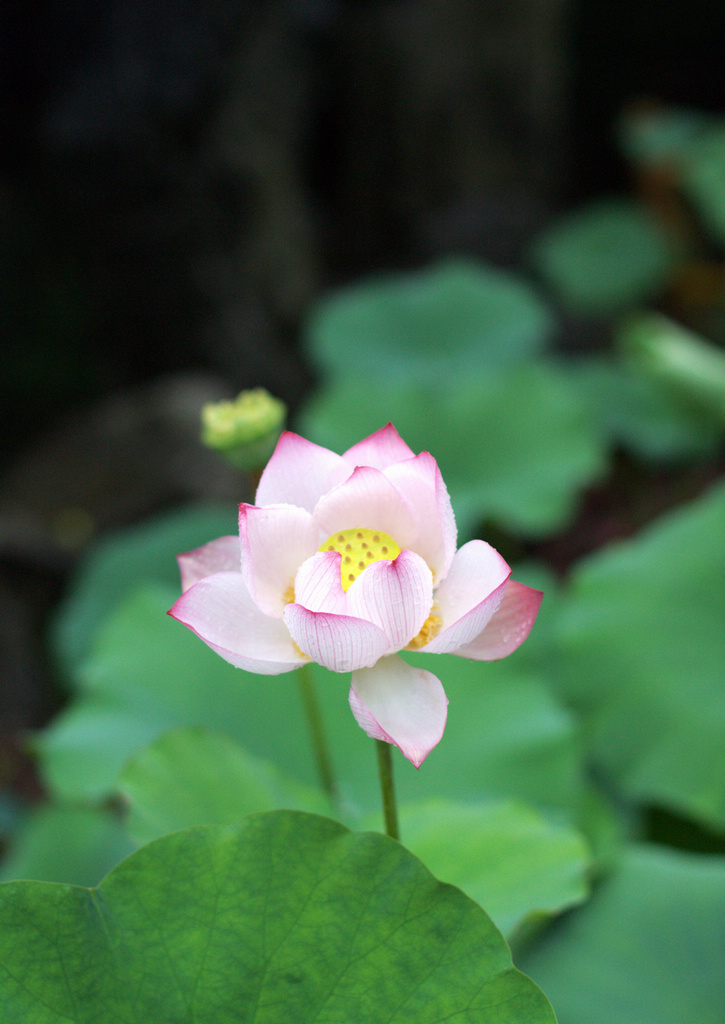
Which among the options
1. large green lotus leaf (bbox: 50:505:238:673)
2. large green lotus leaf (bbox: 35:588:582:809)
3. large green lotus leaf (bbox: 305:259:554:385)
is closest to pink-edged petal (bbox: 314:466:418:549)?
large green lotus leaf (bbox: 35:588:582:809)

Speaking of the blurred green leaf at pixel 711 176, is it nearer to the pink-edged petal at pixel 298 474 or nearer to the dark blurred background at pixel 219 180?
the dark blurred background at pixel 219 180

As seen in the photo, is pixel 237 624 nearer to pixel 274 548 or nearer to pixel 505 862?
pixel 274 548

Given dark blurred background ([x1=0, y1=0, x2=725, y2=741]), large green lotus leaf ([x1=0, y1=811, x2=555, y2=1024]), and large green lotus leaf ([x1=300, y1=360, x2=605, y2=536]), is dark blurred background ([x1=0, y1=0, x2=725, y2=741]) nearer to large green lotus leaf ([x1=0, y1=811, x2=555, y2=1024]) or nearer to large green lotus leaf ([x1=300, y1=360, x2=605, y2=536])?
large green lotus leaf ([x1=300, y1=360, x2=605, y2=536])

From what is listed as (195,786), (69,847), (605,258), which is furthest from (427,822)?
(605,258)

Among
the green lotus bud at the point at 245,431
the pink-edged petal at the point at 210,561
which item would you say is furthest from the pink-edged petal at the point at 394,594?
the green lotus bud at the point at 245,431

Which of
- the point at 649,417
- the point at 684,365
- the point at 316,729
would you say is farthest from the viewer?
the point at 649,417
